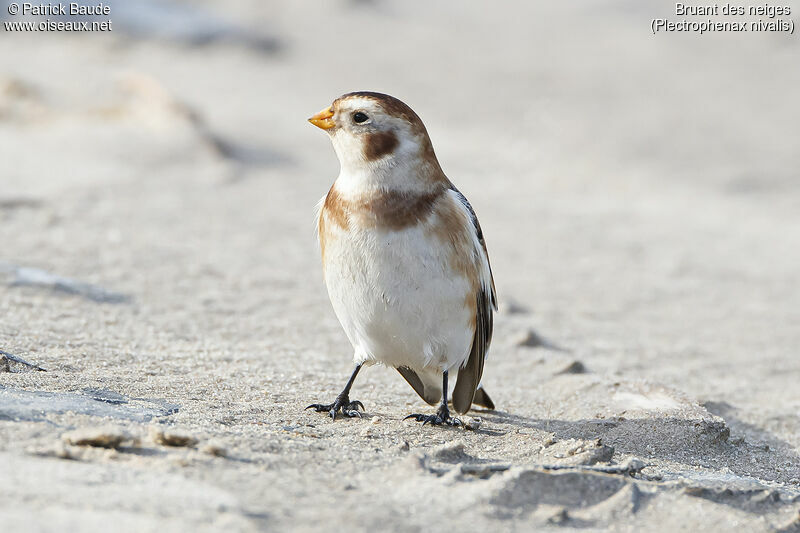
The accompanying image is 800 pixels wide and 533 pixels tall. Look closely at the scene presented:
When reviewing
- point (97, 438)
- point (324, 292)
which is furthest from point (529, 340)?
point (97, 438)

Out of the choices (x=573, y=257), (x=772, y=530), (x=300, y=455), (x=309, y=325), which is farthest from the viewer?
(x=573, y=257)

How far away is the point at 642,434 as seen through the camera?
403cm

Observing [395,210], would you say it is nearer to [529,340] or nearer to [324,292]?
[529,340]

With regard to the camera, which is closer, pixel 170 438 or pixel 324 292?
pixel 170 438

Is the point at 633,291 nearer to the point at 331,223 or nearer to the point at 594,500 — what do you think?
the point at 331,223

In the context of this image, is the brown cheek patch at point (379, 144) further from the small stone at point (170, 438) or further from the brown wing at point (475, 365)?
the small stone at point (170, 438)

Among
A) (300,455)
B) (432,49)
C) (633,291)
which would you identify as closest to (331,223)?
(300,455)

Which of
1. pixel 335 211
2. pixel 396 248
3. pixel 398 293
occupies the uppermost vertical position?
pixel 335 211

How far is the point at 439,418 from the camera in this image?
3842mm

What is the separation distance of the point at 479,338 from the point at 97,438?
180cm

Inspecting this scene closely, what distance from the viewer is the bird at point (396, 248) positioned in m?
3.66

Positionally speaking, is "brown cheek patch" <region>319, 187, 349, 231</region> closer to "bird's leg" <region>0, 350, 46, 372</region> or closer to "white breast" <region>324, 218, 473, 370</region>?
"white breast" <region>324, 218, 473, 370</region>

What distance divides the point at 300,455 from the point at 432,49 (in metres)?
10.6

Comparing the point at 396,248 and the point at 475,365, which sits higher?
the point at 396,248
